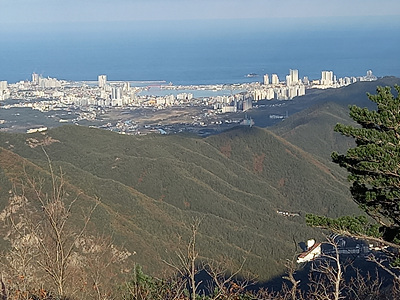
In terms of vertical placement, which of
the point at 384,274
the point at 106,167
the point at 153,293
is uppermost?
the point at 153,293

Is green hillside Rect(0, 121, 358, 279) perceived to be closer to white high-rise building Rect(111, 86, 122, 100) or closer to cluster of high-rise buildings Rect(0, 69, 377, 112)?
cluster of high-rise buildings Rect(0, 69, 377, 112)

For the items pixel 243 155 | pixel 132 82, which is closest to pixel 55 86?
pixel 132 82

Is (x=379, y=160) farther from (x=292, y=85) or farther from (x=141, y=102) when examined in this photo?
(x=292, y=85)

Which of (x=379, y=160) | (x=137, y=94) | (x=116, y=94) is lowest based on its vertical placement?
(x=137, y=94)

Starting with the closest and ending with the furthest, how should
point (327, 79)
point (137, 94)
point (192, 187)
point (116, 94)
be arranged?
point (192, 187)
point (116, 94)
point (137, 94)
point (327, 79)

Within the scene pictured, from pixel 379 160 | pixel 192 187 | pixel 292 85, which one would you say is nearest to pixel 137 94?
pixel 292 85

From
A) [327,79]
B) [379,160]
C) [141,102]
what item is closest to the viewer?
[379,160]

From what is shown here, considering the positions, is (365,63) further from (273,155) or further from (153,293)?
(153,293)

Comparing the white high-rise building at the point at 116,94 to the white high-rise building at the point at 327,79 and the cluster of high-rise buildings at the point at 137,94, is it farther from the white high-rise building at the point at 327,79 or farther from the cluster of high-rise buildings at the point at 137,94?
the white high-rise building at the point at 327,79

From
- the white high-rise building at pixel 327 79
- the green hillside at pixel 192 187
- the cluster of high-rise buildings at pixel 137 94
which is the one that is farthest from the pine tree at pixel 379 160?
the white high-rise building at pixel 327 79
